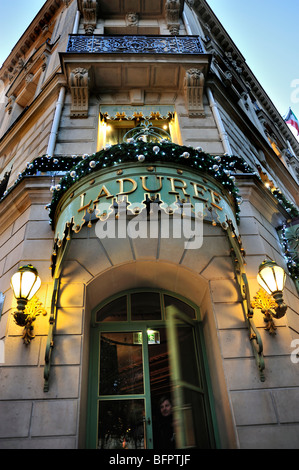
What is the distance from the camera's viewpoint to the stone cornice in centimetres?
1756

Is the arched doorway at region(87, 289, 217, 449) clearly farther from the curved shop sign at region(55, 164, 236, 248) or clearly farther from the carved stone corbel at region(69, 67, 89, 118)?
the carved stone corbel at region(69, 67, 89, 118)

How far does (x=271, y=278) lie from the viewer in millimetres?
5281

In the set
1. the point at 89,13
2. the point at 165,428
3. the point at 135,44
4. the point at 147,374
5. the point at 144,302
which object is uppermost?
the point at 89,13

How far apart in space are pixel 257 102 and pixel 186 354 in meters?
18.6

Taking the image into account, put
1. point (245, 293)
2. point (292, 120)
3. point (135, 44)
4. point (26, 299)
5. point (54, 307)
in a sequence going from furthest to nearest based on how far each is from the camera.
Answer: point (292, 120) < point (135, 44) < point (245, 293) < point (54, 307) < point (26, 299)

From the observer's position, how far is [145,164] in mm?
5883

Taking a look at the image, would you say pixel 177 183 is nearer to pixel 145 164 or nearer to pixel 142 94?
pixel 145 164

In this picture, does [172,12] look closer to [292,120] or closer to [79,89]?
[79,89]

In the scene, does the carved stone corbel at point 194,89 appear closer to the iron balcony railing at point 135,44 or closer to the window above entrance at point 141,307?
the iron balcony railing at point 135,44

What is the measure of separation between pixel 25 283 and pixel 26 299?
0.25 m

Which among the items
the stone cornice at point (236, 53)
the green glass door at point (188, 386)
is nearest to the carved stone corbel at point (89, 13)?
the stone cornice at point (236, 53)

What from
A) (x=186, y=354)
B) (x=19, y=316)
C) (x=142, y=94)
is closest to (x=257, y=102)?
(x=142, y=94)

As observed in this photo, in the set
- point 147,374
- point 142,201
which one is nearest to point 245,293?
point 147,374

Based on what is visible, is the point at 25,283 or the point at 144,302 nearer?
the point at 25,283
